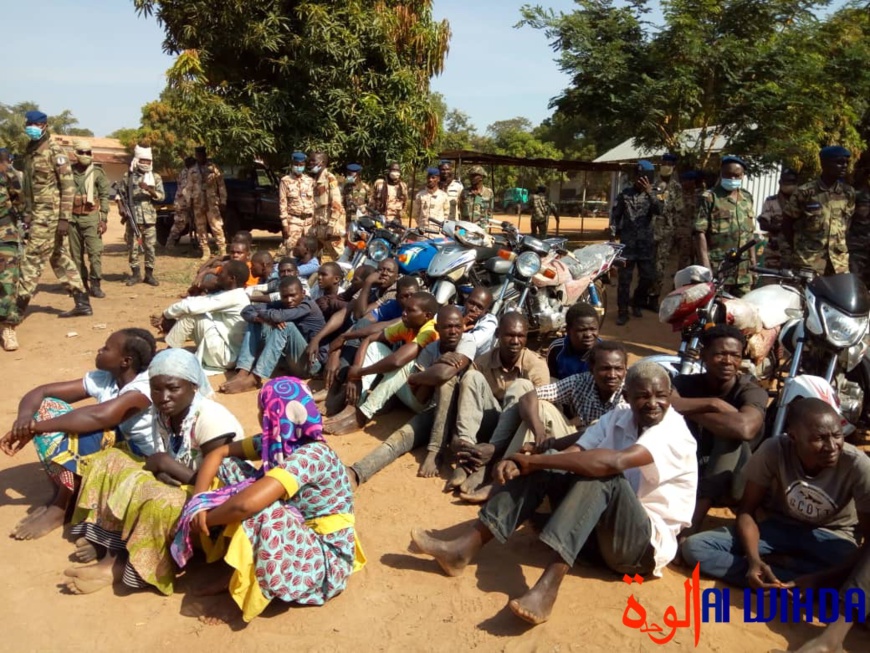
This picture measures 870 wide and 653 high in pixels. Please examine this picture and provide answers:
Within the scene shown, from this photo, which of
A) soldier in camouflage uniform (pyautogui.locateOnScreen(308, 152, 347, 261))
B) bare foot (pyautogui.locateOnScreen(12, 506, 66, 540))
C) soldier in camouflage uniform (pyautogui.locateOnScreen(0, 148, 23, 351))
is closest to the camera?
bare foot (pyautogui.locateOnScreen(12, 506, 66, 540))

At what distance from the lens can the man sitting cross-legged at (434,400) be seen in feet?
14.1

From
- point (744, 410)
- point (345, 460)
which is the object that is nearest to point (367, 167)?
point (345, 460)

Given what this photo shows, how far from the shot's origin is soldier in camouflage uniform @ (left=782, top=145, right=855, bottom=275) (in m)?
6.08

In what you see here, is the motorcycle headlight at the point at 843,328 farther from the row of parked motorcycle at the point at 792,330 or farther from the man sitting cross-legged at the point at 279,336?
the man sitting cross-legged at the point at 279,336

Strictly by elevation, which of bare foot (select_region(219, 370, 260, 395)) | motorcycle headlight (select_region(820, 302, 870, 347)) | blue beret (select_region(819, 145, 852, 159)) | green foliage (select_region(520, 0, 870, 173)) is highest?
green foliage (select_region(520, 0, 870, 173))

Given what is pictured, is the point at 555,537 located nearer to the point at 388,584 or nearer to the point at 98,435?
the point at 388,584

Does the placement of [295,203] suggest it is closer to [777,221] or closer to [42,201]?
[42,201]

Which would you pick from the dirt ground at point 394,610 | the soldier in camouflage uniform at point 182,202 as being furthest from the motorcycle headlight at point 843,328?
the soldier in camouflage uniform at point 182,202

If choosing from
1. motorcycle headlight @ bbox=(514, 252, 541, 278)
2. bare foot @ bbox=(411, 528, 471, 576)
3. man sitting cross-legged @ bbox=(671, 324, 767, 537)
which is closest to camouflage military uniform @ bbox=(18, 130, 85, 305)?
motorcycle headlight @ bbox=(514, 252, 541, 278)

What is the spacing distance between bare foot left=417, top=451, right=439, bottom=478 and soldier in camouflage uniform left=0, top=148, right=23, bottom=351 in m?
5.01

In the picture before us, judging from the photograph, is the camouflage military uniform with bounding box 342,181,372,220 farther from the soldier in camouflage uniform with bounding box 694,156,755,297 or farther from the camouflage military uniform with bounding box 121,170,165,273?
the soldier in camouflage uniform with bounding box 694,156,755,297

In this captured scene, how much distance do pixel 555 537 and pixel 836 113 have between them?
11.2 meters

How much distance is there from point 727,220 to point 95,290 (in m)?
7.75

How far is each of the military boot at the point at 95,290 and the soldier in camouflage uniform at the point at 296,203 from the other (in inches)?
103
